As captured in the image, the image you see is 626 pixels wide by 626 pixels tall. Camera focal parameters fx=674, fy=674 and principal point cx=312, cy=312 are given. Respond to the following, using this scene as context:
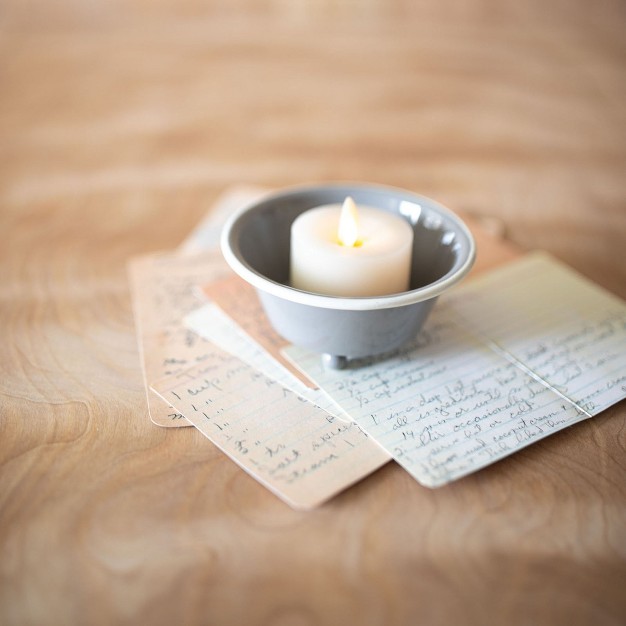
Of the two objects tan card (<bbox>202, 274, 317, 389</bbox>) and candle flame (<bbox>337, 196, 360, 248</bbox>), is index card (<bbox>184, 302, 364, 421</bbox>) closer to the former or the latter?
tan card (<bbox>202, 274, 317, 389</bbox>)

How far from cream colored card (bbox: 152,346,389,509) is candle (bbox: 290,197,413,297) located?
0.28 feet

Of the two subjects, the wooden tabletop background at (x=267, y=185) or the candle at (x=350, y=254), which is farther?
the candle at (x=350, y=254)

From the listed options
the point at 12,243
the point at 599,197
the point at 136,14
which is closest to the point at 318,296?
the point at 12,243

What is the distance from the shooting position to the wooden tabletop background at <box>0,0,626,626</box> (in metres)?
0.37

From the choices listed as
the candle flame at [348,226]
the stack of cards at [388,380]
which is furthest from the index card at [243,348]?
the candle flame at [348,226]

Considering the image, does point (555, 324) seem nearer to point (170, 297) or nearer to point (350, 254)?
point (350, 254)

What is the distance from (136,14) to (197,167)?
1.96 ft

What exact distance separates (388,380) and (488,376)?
8cm

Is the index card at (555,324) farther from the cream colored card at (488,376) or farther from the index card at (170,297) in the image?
the index card at (170,297)

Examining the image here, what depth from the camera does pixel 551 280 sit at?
2.05 ft

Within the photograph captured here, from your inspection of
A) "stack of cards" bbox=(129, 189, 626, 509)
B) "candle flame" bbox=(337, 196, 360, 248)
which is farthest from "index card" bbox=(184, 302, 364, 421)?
"candle flame" bbox=(337, 196, 360, 248)

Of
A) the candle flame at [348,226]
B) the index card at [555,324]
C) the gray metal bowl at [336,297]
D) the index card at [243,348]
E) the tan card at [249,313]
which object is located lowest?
the index card at [243,348]

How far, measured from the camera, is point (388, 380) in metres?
0.50

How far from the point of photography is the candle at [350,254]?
0.48m
